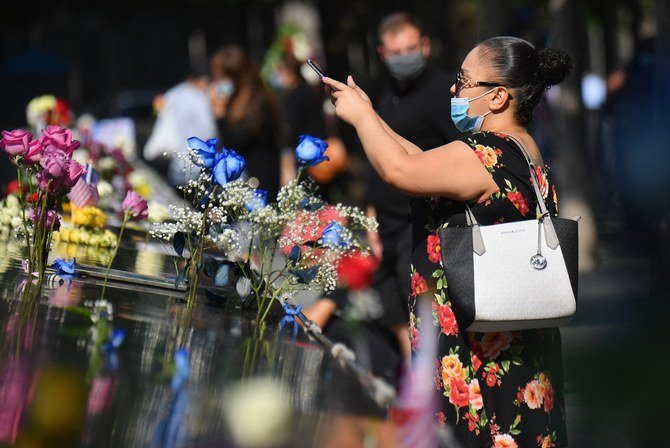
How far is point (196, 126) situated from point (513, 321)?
343 inches

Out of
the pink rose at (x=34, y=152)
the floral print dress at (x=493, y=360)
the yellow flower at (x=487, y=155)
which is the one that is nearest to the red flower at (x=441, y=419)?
the floral print dress at (x=493, y=360)

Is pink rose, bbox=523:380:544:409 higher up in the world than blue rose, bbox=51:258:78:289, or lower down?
→ lower down

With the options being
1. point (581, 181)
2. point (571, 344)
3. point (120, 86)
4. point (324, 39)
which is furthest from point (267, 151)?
point (120, 86)

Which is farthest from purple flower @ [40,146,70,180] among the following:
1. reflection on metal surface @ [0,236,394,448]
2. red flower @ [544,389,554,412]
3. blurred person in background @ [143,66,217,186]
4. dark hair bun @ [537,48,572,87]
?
blurred person in background @ [143,66,217,186]

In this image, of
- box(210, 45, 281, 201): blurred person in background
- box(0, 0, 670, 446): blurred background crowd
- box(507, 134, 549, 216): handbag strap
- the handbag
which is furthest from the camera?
box(0, 0, 670, 446): blurred background crowd

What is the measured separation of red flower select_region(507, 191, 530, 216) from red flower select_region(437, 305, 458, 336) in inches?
13.2

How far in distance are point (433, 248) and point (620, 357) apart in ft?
15.1

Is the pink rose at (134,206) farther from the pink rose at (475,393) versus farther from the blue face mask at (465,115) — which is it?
the pink rose at (475,393)

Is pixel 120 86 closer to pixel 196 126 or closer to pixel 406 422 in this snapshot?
pixel 196 126

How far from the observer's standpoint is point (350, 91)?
3570 mm

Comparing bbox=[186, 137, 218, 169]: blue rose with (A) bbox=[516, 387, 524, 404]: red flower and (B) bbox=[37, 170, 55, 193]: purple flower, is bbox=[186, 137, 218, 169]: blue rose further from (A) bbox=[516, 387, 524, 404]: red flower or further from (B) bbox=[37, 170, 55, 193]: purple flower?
(A) bbox=[516, 387, 524, 404]: red flower

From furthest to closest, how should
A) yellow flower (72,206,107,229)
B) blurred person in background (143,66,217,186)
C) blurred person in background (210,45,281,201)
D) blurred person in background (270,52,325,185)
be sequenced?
blurred person in background (143,66,217,186) → blurred person in background (270,52,325,185) → blurred person in background (210,45,281,201) → yellow flower (72,206,107,229)

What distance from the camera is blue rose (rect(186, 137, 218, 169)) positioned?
144 inches

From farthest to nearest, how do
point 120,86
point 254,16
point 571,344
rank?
point 120,86 → point 254,16 → point 571,344
